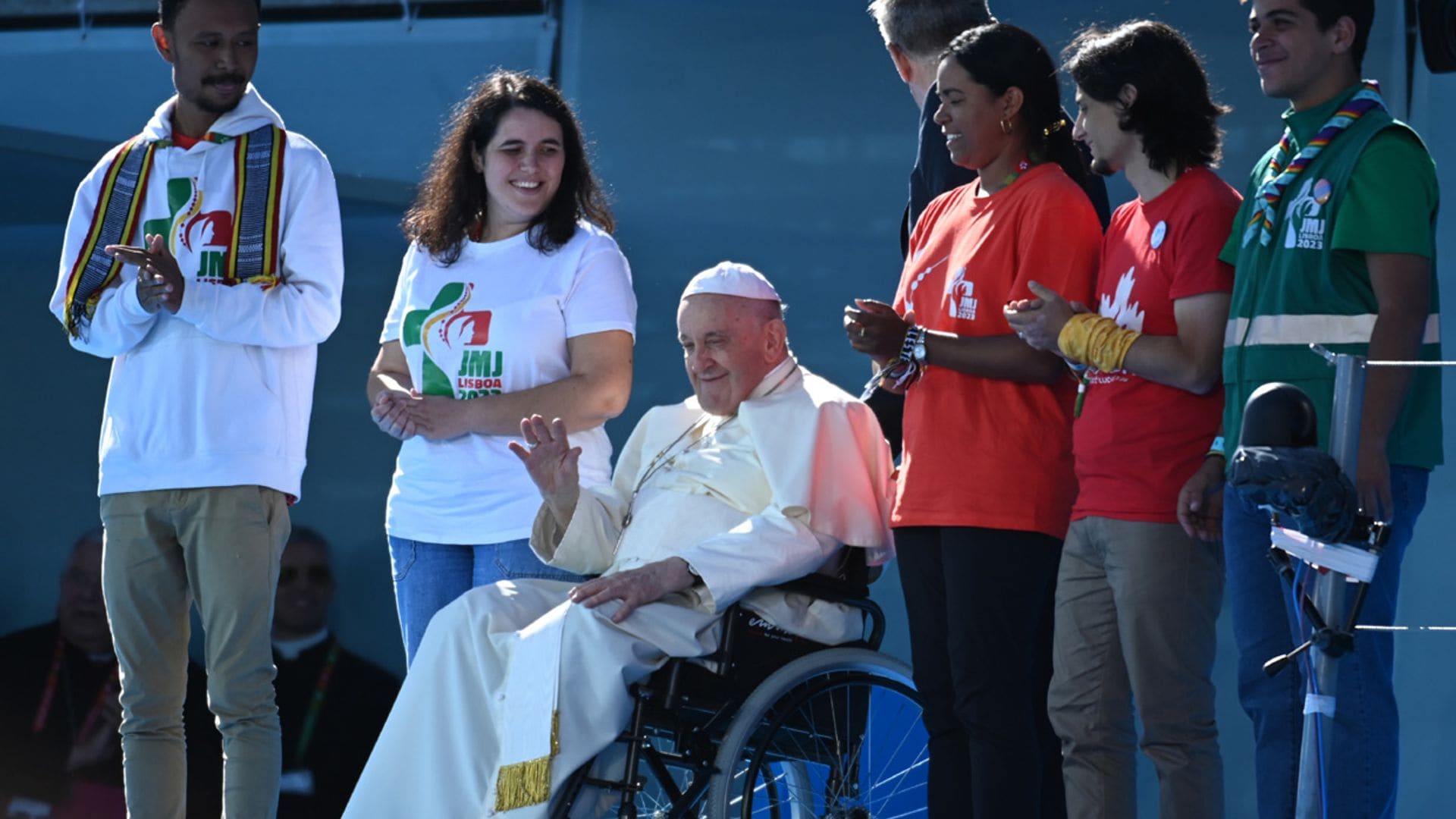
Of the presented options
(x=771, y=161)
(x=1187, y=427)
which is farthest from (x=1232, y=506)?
(x=771, y=161)

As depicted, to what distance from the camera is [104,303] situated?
309cm

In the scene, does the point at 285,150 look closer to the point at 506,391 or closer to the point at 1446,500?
the point at 506,391

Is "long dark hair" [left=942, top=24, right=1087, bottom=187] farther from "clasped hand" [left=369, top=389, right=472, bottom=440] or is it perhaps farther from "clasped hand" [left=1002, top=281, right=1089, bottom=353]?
"clasped hand" [left=369, top=389, right=472, bottom=440]

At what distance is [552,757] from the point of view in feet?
8.77

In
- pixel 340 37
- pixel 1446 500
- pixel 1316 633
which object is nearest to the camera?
pixel 1316 633

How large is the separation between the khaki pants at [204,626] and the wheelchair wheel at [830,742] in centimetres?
84

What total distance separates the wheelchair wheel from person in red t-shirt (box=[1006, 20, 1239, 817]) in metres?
0.42

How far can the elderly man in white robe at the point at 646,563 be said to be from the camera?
2.72 metres

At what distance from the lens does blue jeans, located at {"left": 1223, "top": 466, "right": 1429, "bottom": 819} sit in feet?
6.76

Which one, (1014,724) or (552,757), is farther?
(552,757)

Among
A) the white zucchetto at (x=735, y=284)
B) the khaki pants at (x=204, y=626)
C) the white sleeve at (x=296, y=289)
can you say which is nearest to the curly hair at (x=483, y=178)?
the white sleeve at (x=296, y=289)

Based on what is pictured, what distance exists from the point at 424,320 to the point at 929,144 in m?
0.96

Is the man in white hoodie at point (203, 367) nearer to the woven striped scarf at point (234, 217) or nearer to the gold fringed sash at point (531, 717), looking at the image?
the woven striped scarf at point (234, 217)

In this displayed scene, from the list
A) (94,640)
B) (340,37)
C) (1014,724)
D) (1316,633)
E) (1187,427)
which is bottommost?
(94,640)
